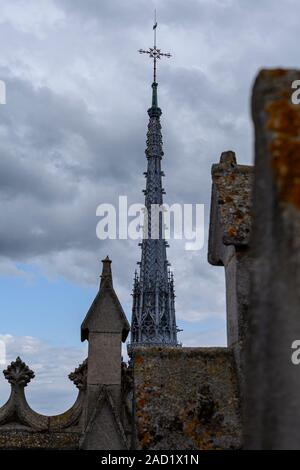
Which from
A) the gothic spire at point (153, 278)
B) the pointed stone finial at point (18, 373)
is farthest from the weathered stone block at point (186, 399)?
the gothic spire at point (153, 278)

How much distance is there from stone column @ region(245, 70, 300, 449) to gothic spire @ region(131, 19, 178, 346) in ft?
269

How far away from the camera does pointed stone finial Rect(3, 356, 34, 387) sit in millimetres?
Result: 8547

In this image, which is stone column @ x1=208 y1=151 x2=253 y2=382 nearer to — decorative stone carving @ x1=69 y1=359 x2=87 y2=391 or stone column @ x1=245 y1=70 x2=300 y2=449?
stone column @ x1=245 y1=70 x2=300 y2=449

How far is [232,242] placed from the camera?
12.8 feet

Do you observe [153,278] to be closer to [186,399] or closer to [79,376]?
[79,376]

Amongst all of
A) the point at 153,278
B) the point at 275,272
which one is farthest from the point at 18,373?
the point at 153,278

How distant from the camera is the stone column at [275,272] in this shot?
1.82m

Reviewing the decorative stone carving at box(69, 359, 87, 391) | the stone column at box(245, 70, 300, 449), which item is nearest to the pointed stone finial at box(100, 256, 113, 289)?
the decorative stone carving at box(69, 359, 87, 391)

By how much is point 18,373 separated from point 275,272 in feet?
24.5

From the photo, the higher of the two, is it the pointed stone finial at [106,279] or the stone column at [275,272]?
the pointed stone finial at [106,279]

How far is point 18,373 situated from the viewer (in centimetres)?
858

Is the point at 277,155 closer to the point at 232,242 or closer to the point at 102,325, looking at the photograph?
the point at 232,242

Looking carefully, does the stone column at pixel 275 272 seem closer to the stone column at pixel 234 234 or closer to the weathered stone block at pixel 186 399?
the weathered stone block at pixel 186 399

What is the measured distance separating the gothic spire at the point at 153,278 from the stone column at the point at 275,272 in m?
82.1
